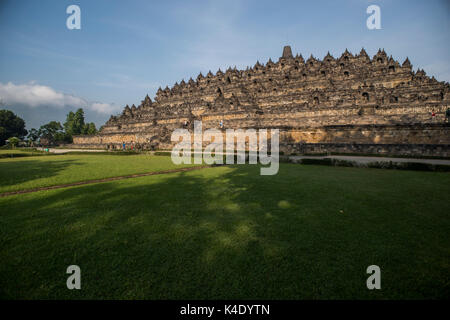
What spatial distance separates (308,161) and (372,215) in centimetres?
906

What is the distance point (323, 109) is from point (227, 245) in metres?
27.5

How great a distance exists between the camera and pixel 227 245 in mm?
3162

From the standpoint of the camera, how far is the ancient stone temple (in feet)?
59.4

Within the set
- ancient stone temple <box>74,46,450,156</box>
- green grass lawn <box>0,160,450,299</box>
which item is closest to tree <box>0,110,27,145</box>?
ancient stone temple <box>74,46,450,156</box>

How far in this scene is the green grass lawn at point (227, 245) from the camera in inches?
89.7

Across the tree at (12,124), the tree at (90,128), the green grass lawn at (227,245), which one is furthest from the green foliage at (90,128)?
the green grass lawn at (227,245)

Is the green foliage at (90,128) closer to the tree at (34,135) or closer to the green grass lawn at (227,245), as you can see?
the tree at (34,135)

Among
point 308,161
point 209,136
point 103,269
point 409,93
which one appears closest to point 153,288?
point 103,269

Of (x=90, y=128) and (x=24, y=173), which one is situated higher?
(x=90, y=128)

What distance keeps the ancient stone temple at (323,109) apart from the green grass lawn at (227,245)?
601 inches

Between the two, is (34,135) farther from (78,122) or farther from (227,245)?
(227,245)

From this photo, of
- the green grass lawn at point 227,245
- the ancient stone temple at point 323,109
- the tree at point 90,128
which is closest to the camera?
the green grass lawn at point 227,245

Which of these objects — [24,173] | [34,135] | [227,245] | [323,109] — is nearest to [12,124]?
[34,135]

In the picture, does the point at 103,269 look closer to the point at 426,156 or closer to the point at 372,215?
the point at 372,215
